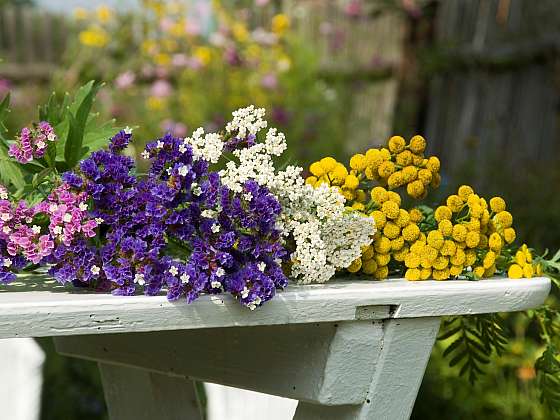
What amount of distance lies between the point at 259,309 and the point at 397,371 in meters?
0.28

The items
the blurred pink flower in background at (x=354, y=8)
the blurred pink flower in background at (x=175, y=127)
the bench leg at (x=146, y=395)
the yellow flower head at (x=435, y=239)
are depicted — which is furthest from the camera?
the blurred pink flower in background at (x=354, y=8)

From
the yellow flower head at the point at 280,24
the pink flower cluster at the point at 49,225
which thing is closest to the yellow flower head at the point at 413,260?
the pink flower cluster at the point at 49,225

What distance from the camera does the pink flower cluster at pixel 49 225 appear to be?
1298mm

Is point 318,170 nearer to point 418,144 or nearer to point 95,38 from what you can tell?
point 418,144

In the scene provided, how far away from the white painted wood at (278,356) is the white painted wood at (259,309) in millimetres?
50

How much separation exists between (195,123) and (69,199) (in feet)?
17.9

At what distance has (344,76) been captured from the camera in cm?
814

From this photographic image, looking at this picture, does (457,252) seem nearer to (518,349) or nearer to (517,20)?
(518,349)

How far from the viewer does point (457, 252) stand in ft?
5.14

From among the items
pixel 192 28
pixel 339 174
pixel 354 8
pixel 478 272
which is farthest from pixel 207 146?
pixel 354 8

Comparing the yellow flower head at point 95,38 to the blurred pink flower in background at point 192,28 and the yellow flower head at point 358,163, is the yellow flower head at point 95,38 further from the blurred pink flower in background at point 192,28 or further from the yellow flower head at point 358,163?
the yellow flower head at point 358,163

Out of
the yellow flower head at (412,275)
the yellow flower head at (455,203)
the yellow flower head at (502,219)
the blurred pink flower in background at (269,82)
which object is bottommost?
the blurred pink flower in background at (269,82)

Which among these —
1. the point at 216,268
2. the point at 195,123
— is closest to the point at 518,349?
the point at 216,268

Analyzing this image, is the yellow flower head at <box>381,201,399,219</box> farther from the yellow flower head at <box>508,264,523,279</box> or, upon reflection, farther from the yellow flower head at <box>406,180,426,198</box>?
the yellow flower head at <box>508,264,523,279</box>
